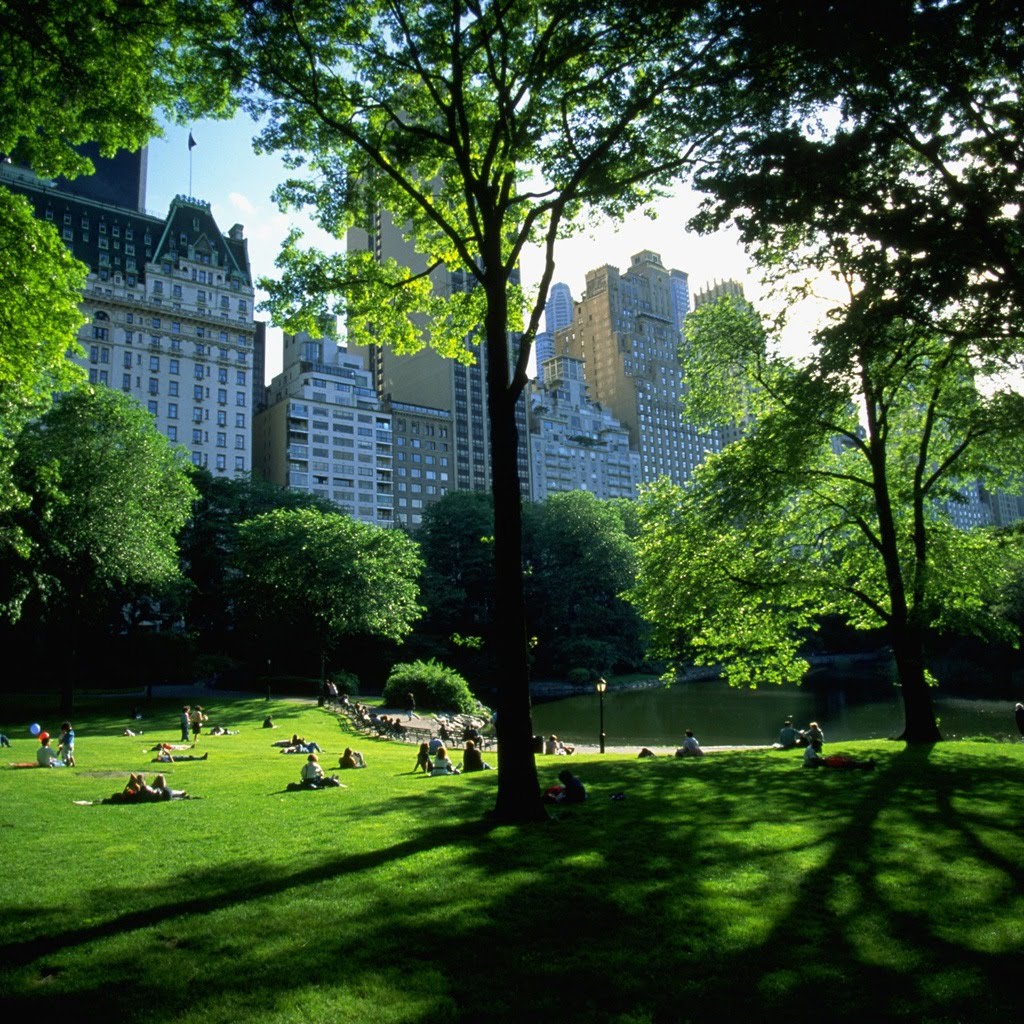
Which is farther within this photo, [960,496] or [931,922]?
[960,496]

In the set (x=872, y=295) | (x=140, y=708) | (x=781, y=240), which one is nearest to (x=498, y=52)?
(x=781, y=240)

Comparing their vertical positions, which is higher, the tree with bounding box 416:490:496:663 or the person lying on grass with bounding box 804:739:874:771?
the tree with bounding box 416:490:496:663

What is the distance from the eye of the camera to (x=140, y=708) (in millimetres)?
42812

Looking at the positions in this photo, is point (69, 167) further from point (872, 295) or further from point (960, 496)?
point (960, 496)

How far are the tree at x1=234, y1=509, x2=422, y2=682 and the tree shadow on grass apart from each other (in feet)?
136

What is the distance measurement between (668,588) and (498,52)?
50.6 feet

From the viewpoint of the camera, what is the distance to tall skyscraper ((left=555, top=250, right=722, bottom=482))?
179875mm

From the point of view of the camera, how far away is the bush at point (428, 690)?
1855 inches

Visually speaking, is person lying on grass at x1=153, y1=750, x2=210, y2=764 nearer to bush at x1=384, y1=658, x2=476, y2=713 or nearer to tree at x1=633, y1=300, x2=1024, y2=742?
tree at x1=633, y1=300, x2=1024, y2=742

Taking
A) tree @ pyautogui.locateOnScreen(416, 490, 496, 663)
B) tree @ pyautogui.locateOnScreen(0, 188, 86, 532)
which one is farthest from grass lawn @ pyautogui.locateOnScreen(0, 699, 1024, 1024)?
tree @ pyautogui.locateOnScreen(416, 490, 496, 663)

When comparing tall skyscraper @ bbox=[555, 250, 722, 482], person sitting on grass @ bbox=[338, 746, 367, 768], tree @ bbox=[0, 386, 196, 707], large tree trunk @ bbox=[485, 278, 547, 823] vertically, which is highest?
tall skyscraper @ bbox=[555, 250, 722, 482]

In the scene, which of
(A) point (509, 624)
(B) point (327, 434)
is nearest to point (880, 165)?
(A) point (509, 624)

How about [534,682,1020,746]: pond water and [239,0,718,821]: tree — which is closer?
[239,0,718,821]: tree

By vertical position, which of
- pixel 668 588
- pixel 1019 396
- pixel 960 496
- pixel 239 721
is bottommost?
pixel 239 721
